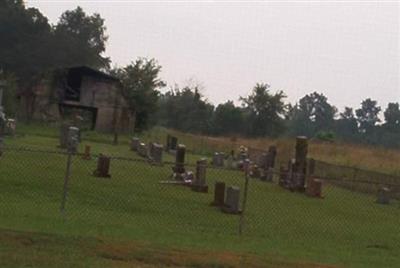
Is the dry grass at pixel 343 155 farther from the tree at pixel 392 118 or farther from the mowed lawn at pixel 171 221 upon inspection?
the tree at pixel 392 118

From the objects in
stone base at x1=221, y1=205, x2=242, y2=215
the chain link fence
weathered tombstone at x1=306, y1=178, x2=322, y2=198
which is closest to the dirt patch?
the chain link fence

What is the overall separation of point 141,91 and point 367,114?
4296 inches

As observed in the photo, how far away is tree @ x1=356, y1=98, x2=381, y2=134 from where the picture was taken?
17156 cm

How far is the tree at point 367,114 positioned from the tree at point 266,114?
64887 millimetres

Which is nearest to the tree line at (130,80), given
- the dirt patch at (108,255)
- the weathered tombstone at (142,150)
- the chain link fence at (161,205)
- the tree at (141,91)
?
the tree at (141,91)

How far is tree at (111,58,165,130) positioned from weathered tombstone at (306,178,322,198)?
4387 centimetres

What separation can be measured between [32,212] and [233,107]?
313 feet

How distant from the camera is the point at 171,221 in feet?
57.9

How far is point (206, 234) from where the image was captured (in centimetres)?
1580

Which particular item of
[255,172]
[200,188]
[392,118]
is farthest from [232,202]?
[392,118]

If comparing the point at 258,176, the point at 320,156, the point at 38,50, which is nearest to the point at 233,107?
the point at 38,50

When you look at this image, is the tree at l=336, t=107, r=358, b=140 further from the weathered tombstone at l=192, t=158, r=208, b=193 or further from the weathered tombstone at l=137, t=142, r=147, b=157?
the weathered tombstone at l=192, t=158, r=208, b=193

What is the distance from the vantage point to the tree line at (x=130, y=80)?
78562mm

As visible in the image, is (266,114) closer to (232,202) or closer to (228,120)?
(228,120)
